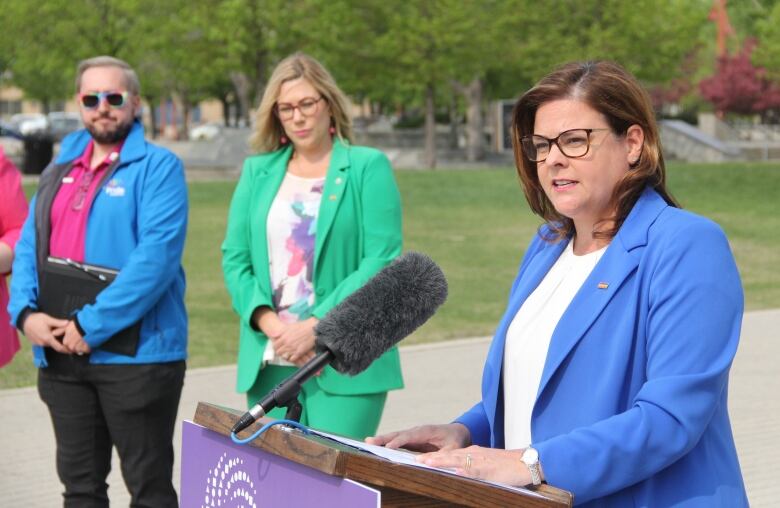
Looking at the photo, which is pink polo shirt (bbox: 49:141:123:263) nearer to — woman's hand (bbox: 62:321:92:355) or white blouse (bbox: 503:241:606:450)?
woman's hand (bbox: 62:321:92:355)

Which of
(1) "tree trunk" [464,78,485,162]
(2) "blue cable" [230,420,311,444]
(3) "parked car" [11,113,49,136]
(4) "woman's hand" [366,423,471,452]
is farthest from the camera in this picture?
(3) "parked car" [11,113,49,136]

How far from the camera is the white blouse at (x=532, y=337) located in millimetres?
2998

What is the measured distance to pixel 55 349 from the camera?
5.61 m

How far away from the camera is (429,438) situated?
3.07 metres

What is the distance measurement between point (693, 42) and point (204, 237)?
3412 cm

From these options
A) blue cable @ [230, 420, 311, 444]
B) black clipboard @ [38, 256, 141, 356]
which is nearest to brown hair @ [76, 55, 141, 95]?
black clipboard @ [38, 256, 141, 356]

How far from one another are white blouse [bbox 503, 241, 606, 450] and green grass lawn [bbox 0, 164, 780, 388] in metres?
8.39

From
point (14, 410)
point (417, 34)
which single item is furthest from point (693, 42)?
point (14, 410)

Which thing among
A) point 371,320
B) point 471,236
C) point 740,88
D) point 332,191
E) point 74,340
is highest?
point 371,320

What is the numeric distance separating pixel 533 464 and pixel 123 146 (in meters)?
3.56

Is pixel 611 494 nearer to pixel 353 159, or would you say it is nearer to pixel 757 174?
pixel 353 159

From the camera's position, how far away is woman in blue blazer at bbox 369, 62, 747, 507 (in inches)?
103

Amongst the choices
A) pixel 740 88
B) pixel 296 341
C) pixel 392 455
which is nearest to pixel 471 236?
pixel 296 341

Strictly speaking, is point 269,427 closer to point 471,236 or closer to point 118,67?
point 118,67
